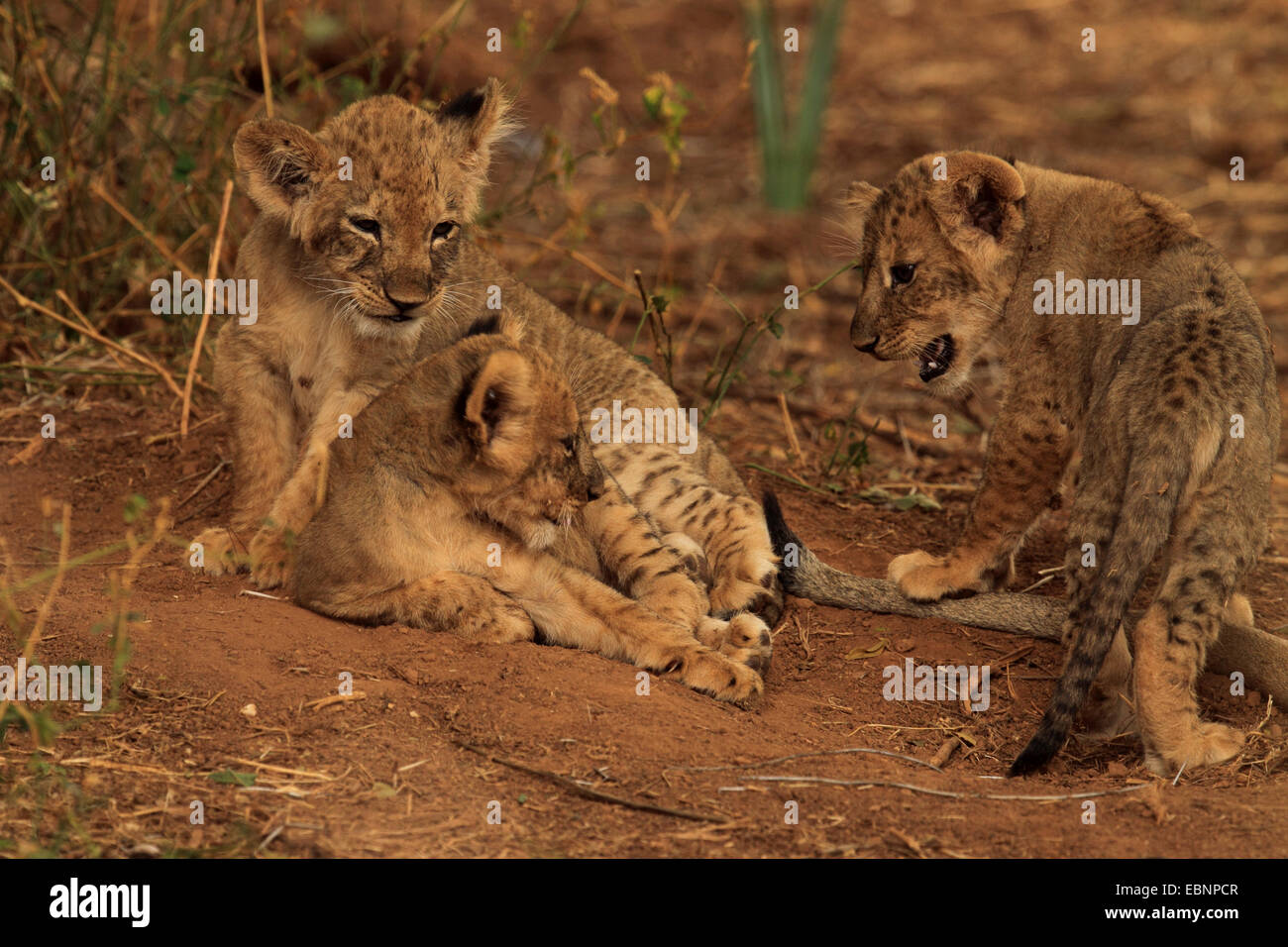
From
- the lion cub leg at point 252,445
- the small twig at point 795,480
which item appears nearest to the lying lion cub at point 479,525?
the lion cub leg at point 252,445

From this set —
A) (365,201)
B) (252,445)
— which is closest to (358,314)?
(365,201)

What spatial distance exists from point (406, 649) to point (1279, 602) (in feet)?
11.8

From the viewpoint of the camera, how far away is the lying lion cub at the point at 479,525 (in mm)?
4770

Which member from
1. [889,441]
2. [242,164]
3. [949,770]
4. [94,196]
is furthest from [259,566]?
[889,441]

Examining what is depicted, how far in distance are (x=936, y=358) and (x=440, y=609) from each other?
2423 mm

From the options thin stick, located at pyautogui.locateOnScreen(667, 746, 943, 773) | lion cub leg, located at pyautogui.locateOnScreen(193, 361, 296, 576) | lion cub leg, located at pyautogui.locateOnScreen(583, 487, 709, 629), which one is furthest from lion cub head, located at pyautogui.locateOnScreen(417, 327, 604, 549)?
thin stick, located at pyautogui.locateOnScreen(667, 746, 943, 773)

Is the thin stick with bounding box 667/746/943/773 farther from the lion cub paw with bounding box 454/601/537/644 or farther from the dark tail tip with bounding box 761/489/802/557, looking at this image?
the dark tail tip with bounding box 761/489/802/557

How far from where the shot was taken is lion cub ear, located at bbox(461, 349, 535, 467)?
4.59m

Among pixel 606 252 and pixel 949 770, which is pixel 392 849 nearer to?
pixel 949 770

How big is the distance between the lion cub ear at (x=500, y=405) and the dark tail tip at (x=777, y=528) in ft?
4.21

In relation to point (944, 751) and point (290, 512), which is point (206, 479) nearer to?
point (290, 512)

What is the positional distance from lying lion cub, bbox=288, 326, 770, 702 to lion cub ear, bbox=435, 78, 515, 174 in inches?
37.1

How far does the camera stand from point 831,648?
5379 millimetres

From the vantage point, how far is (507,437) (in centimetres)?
475
